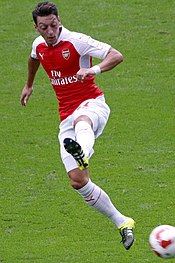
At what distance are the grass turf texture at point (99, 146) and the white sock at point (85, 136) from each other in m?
1.41

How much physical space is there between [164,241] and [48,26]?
295 centimetres

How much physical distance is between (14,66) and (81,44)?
985cm

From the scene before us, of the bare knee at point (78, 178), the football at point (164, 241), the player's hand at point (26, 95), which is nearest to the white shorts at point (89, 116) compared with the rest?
the bare knee at point (78, 178)

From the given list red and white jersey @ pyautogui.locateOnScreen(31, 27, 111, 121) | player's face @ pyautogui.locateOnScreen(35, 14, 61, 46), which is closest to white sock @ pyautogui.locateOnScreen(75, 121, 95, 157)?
red and white jersey @ pyautogui.locateOnScreen(31, 27, 111, 121)

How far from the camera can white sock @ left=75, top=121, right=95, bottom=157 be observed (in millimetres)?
10445

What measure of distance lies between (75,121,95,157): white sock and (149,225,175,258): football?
4.39ft

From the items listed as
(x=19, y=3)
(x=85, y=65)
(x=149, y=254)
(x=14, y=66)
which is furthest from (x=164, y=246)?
(x=19, y=3)

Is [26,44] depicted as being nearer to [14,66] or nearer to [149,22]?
[14,66]

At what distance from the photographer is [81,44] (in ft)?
36.7

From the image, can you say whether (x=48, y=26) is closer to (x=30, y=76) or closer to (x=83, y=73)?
(x=83, y=73)

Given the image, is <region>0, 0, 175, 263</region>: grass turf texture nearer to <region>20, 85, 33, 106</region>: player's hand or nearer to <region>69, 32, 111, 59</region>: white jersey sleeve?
<region>20, 85, 33, 106</region>: player's hand

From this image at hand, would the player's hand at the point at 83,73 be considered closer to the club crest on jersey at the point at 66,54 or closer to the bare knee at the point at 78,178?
the club crest on jersey at the point at 66,54

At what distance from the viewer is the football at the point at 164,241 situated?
30.2ft

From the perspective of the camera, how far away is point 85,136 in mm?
10578
